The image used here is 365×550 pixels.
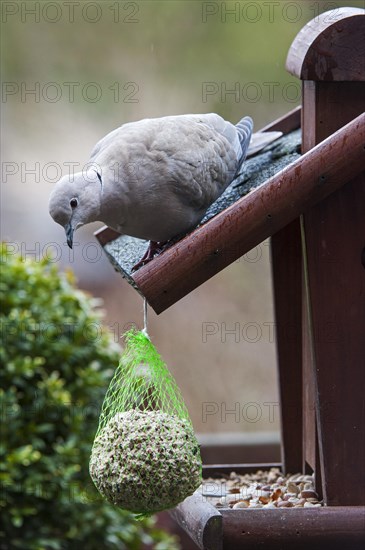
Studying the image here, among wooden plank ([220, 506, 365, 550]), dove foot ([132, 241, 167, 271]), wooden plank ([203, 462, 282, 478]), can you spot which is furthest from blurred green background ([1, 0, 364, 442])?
wooden plank ([220, 506, 365, 550])

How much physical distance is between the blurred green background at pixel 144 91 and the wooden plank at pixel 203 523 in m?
4.04

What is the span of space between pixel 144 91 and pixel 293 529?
15.6 feet

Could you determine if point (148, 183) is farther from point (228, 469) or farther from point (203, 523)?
point (228, 469)

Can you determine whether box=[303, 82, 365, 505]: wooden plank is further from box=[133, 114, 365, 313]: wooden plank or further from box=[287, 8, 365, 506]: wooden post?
box=[133, 114, 365, 313]: wooden plank

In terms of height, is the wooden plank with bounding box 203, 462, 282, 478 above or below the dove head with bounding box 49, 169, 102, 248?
below

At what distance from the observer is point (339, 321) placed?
216 cm

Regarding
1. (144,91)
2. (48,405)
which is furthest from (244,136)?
(144,91)

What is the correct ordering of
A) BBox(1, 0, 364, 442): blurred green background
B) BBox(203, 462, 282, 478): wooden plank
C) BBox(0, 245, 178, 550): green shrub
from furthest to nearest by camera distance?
BBox(1, 0, 364, 442): blurred green background → BBox(0, 245, 178, 550): green shrub → BBox(203, 462, 282, 478): wooden plank

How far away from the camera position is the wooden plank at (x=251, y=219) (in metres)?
1.87

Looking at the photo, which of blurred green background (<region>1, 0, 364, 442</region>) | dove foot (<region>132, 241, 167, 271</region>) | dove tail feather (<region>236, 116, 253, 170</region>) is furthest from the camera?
blurred green background (<region>1, 0, 364, 442</region>)

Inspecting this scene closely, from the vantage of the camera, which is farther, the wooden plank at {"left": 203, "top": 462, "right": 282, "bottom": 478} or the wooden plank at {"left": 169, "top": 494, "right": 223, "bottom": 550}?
the wooden plank at {"left": 203, "top": 462, "right": 282, "bottom": 478}

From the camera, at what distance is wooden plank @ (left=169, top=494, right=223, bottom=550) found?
1888mm

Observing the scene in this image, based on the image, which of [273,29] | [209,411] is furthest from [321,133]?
[273,29]

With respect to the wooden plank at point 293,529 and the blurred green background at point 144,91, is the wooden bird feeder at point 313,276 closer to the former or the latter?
the wooden plank at point 293,529
